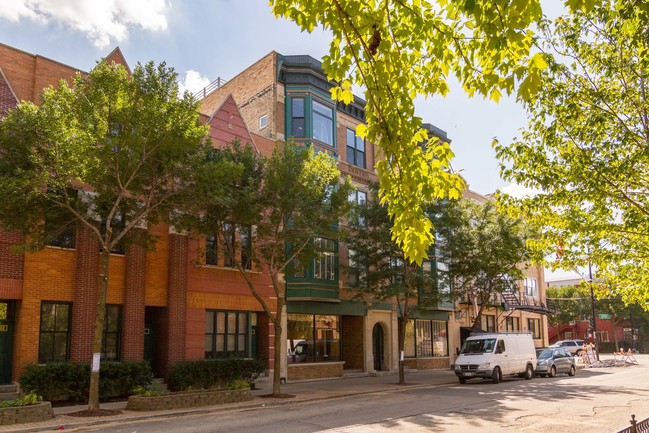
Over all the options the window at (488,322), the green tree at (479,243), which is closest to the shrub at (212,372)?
the green tree at (479,243)

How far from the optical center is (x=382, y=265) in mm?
26922

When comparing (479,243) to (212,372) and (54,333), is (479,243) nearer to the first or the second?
(212,372)

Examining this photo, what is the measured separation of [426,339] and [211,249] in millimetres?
18325

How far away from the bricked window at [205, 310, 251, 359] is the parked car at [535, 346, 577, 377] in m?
15.6

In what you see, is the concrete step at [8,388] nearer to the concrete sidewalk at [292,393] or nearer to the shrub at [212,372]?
the concrete sidewalk at [292,393]

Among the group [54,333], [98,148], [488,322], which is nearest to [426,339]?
[488,322]

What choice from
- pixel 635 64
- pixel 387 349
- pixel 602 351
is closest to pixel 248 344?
pixel 387 349

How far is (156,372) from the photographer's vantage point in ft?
73.8

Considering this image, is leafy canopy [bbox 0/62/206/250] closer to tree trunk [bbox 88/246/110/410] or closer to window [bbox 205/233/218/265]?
tree trunk [bbox 88/246/110/410]

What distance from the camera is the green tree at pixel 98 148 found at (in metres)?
15.5

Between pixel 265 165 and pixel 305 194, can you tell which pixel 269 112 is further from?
pixel 305 194

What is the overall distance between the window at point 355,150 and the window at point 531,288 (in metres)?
24.7

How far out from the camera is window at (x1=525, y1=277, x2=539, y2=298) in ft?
168

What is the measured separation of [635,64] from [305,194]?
12.1 metres
